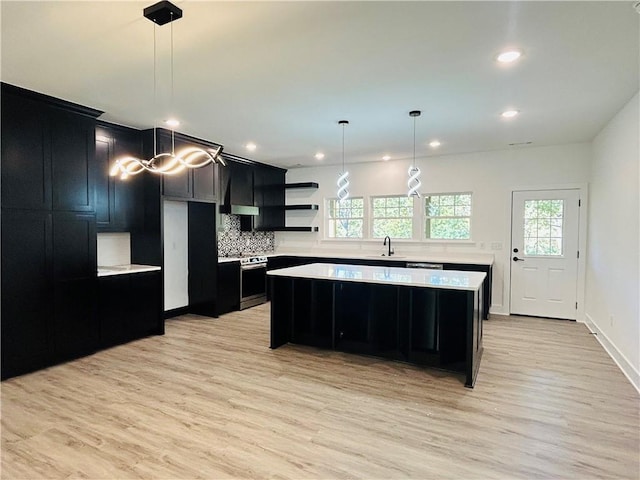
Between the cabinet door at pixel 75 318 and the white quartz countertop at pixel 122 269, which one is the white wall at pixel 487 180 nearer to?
the white quartz countertop at pixel 122 269

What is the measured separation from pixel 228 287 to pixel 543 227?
5.12m

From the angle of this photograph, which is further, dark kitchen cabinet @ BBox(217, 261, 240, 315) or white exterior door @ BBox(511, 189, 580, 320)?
dark kitchen cabinet @ BBox(217, 261, 240, 315)

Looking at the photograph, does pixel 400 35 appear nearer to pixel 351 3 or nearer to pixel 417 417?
pixel 351 3

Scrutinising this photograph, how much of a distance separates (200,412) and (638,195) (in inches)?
166

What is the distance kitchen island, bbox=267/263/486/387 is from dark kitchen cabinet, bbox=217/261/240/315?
1796mm

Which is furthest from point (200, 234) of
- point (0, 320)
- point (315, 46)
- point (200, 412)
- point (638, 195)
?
point (638, 195)

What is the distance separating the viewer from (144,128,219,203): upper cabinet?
481cm

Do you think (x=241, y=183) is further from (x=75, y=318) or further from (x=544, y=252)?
(x=544, y=252)

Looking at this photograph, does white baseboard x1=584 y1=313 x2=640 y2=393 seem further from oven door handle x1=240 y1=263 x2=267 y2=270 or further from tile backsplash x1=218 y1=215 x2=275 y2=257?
tile backsplash x1=218 y1=215 x2=275 y2=257

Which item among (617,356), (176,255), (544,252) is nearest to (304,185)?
(176,255)

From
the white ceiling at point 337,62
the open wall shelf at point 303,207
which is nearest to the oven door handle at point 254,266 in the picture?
the open wall shelf at point 303,207

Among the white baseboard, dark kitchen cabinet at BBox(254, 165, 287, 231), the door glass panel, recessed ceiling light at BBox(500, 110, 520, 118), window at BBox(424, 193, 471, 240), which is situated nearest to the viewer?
the white baseboard

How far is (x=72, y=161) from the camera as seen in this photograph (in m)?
3.82

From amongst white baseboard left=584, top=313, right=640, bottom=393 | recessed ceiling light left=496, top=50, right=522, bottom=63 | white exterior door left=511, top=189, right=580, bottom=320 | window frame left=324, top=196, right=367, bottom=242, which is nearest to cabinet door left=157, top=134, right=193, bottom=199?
window frame left=324, top=196, right=367, bottom=242
